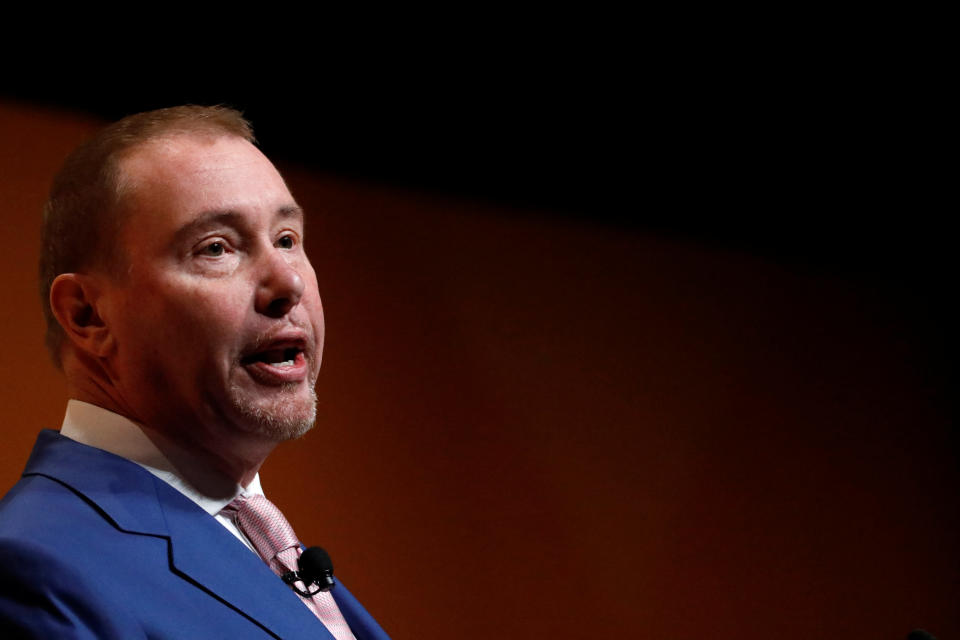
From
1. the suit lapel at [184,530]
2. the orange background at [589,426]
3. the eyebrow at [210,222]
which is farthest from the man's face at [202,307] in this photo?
the orange background at [589,426]

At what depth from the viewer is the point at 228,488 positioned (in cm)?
138

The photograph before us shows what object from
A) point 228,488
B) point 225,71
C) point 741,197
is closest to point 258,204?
point 228,488

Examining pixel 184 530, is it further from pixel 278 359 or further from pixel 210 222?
pixel 210 222

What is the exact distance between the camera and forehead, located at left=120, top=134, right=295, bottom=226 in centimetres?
134

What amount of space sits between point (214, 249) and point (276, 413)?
234mm

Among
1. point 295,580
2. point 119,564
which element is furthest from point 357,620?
point 119,564

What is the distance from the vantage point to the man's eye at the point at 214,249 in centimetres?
134

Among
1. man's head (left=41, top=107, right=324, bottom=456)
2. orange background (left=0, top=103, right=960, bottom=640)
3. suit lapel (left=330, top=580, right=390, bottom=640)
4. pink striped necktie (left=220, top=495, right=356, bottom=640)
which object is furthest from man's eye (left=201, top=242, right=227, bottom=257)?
orange background (left=0, top=103, right=960, bottom=640)

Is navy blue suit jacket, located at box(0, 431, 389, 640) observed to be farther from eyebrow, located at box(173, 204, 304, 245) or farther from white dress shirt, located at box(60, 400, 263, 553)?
eyebrow, located at box(173, 204, 304, 245)

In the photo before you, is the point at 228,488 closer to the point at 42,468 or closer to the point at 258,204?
the point at 42,468

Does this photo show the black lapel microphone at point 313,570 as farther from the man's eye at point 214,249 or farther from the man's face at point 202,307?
the man's eye at point 214,249

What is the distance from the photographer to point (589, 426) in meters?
2.56

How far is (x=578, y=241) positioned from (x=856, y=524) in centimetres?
108

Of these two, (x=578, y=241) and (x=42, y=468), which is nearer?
(x=42, y=468)
